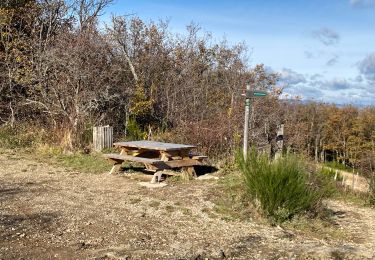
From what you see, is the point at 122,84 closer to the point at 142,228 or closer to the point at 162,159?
the point at 162,159

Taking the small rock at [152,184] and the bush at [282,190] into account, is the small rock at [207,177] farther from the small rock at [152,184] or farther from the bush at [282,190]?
the bush at [282,190]

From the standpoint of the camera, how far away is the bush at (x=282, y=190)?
19.9ft

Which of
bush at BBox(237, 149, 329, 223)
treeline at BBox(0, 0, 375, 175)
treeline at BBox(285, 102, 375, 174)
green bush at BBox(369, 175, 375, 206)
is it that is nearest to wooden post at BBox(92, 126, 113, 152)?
treeline at BBox(0, 0, 375, 175)

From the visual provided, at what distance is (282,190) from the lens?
605 centimetres

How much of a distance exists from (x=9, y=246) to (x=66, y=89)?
8694mm

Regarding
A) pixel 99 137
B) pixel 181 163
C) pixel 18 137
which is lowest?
pixel 181 163

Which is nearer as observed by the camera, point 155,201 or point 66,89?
point 155,201

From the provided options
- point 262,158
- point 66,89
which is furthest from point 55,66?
point 262,158

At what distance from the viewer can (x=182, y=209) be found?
6.45 m

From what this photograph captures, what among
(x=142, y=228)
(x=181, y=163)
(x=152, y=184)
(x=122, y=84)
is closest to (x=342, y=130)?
(x=122, y=84)

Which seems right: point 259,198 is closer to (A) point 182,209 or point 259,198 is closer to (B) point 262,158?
(B) point 262,158

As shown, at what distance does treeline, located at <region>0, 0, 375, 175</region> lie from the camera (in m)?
12.3

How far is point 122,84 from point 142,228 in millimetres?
9197

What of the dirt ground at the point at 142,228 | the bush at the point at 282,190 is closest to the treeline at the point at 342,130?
the dirt ground at the point at 142,228
